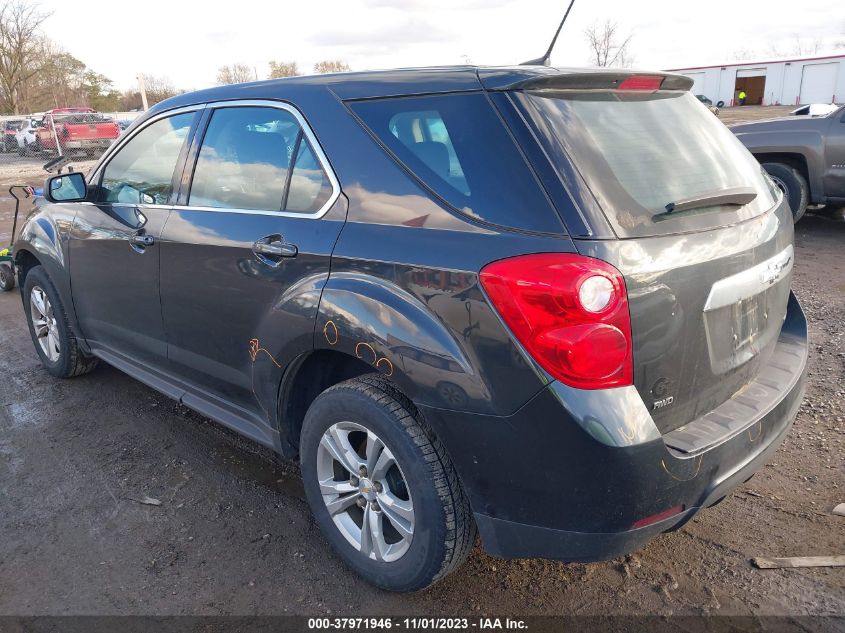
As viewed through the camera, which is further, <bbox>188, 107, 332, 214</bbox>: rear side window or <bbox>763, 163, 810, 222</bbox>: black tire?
<bbox>763, 163, 810, 222</bbox>: black tire

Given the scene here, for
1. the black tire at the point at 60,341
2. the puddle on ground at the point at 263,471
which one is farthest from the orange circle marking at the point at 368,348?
the black tire at the point at 60,341

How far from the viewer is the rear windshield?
2.04 metres

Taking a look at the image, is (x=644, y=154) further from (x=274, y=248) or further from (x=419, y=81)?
(x=274, y=248)

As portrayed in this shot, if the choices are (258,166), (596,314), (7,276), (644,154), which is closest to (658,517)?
(596,314)

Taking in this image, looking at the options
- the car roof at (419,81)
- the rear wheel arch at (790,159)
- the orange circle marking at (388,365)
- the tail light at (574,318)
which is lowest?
the rear wheel arch at (790,159)

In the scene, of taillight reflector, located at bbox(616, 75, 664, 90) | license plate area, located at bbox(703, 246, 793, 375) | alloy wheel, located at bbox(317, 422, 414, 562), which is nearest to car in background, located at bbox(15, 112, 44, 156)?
alloy wheel, located at bbox(317, 422, 414, 562)

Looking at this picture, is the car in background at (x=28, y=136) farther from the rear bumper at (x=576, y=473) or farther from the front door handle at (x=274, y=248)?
the rear bumper at (x=576, y=473)

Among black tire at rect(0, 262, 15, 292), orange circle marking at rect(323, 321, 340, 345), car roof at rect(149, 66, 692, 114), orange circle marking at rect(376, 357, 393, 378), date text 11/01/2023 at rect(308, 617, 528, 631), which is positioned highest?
car roof at rect(149, 66, 692, 114)

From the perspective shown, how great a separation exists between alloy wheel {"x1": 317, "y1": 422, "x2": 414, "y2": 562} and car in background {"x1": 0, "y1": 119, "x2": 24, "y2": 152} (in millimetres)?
27727

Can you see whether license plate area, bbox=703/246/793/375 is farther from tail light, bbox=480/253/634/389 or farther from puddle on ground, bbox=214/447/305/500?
puddle on ground, bbox=214/447/305/500

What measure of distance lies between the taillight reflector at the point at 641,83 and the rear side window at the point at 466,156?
23.0 inches

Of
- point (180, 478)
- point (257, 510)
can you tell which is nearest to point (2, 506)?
point (180, 478)

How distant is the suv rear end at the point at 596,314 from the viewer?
190cm

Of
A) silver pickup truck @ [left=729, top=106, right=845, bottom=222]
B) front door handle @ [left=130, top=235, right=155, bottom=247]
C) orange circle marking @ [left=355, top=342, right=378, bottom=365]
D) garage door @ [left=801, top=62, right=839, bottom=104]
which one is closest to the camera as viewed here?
orange circle marking @ [left=355, top=342, right=378, bottom=365]
